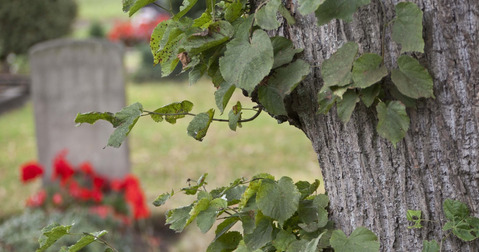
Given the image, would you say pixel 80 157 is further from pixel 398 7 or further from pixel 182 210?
pixel 398 7

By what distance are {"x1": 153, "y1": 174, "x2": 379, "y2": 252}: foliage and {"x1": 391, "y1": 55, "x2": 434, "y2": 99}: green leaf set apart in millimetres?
246

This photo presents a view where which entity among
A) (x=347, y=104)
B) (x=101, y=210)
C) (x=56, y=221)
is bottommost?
(x=347, y=104)

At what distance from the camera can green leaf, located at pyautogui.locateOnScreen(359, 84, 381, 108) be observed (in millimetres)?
1028

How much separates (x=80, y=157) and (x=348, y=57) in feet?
14.1

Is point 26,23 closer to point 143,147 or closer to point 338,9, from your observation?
point 143,147

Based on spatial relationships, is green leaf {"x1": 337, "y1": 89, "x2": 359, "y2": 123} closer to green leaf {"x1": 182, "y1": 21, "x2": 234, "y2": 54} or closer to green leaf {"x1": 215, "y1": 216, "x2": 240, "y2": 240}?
green leaf {"x1": 182, "y1": 21, "x2": 234, "y2": 54}

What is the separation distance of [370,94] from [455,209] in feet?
0.77

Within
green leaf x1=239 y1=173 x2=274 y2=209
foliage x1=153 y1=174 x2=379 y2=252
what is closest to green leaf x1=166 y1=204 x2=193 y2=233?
foliage x1=153 y1=174 x2=379 y2=252

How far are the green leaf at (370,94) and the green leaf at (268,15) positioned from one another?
0.57 feet

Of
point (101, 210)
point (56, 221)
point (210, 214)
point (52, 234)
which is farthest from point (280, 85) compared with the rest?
point (101, 210)

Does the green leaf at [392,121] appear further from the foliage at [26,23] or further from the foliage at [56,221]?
the foliage at [26,23]

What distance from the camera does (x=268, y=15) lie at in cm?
104

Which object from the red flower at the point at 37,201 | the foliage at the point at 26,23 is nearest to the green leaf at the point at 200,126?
the red flower at the point at 37,201

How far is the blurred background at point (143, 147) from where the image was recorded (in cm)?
465
